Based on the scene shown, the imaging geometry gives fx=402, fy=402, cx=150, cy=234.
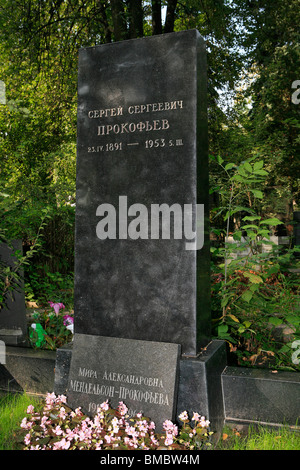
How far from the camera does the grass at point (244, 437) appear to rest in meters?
2.39

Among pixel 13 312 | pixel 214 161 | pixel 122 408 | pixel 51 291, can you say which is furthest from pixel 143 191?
pixel 214 161

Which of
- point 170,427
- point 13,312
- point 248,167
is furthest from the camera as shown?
point 13,312

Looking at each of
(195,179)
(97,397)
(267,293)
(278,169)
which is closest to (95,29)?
(278,169)

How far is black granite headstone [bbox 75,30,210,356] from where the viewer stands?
2.64 meters

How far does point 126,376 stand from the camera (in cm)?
259

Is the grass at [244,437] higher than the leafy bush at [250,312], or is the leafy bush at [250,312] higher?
the leafy bush at [250,312]

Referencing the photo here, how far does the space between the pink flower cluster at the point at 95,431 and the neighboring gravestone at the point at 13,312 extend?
138 centimetres

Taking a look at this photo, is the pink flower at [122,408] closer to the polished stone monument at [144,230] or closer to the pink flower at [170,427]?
the polished stone monument at [144,230]

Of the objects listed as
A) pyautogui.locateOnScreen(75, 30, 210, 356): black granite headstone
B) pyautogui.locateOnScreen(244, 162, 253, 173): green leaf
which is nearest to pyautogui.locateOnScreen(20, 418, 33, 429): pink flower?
pyautogui.locateOnScreen(75, 30, 210, 356): black granite headstone

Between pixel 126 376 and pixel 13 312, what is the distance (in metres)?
1.83

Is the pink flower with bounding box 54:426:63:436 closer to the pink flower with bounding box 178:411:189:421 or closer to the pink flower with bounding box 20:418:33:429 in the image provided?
the pink flower with bounding box 20:418:33:429

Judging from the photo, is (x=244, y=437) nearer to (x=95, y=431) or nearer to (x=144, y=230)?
(x=95, y=431)

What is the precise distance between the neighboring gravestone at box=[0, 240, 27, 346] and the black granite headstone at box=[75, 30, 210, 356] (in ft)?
3.94

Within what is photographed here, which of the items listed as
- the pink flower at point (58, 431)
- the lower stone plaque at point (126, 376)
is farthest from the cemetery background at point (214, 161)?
the pink flower at point (58, 431)
